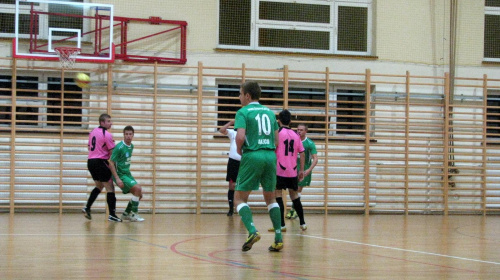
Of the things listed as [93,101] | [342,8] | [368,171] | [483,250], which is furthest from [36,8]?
[483,250]

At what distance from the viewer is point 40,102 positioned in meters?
13.1

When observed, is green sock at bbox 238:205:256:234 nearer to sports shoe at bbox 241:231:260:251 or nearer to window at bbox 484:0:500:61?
sports shoe at bbox 241:231:260:251

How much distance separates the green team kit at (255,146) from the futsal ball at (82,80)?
6.55m

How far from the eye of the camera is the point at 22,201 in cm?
1276

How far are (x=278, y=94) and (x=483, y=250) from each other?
7220mm

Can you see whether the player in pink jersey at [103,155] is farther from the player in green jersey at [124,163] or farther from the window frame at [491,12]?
the window frame at [491,12]

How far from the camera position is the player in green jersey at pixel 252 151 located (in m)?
6.77

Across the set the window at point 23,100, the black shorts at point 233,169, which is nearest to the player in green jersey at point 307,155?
the black shorts at point 233,169

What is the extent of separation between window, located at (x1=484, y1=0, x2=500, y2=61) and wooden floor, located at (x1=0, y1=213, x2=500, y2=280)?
5254 millimetres

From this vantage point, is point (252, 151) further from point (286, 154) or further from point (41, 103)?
point (41, 103)

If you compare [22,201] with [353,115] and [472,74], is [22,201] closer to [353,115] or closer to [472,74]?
[353,115]

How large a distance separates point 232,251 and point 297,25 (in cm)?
834

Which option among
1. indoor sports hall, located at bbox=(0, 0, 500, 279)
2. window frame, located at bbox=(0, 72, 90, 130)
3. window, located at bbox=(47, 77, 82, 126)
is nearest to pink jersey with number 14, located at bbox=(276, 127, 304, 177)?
indoor sports hall, located at bbox=(0, 0, 500, 279)

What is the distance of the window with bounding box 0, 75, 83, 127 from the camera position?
41.7ft
